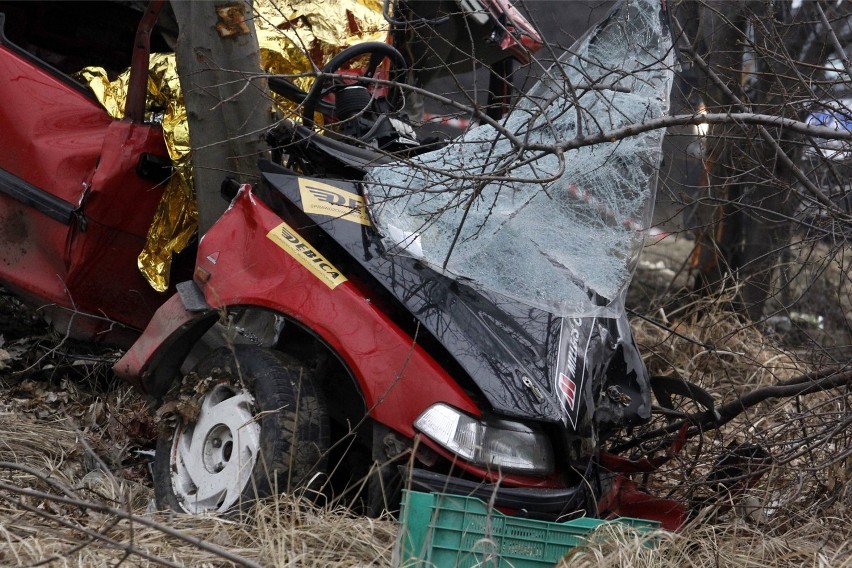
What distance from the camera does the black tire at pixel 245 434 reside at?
124 inches

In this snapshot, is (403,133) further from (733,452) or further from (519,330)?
(733,452)

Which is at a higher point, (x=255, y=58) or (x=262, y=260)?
(x=255, y=58)

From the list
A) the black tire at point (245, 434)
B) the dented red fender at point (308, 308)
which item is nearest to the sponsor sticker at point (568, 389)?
the dented red fender at point (308, 308)

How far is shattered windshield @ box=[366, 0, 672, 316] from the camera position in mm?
3537

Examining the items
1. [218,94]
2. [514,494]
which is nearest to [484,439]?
[514,494]

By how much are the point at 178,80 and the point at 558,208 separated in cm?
196

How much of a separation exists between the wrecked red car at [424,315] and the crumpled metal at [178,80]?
0.33m

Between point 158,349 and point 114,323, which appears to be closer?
point 158,349

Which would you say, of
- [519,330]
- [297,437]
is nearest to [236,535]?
[297,437]

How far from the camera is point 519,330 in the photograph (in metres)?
3.46

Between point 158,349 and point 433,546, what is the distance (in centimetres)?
133

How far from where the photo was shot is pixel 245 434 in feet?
10.6

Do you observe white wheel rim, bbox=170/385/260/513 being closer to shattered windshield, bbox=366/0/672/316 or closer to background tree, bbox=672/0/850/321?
shattered windshield, bbox=366/0/672/316

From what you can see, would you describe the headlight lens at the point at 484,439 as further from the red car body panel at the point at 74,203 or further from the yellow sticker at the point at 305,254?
the red car body panel at the point at 74,203
